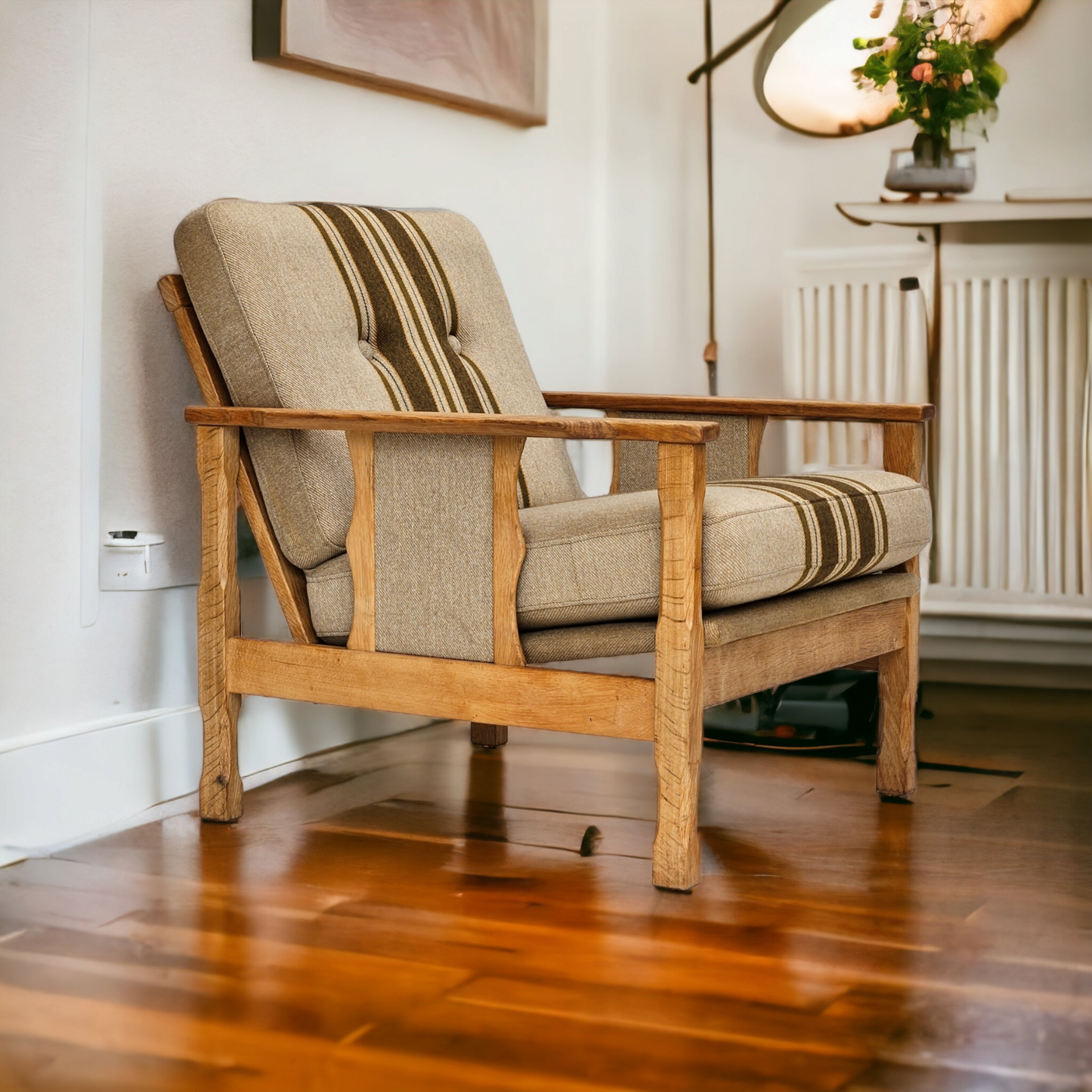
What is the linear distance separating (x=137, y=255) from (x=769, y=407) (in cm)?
91

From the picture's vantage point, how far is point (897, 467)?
2006 millimetres

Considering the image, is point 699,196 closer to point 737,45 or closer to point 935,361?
point 737,45

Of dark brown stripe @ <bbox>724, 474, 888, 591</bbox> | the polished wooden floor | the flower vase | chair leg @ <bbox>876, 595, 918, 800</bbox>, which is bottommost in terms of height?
the polished wooden floor

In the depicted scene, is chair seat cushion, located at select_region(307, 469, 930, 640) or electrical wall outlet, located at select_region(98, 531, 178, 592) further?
electrical wall outlet, located at select_region(98, 531, 178, 592)

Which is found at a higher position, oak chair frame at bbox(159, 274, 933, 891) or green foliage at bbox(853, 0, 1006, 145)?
green foliage at bbox(853, 0, 1006, 145)

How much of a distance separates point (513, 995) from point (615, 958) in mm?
132

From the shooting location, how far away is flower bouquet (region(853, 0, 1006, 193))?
2.67 m

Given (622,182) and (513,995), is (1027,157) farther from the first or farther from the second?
(513,995)

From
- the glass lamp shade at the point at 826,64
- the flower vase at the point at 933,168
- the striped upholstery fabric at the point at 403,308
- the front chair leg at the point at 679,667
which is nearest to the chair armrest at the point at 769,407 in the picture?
the striped upholstery fabric at the point at 403,308

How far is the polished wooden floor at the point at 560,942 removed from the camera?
114 cm

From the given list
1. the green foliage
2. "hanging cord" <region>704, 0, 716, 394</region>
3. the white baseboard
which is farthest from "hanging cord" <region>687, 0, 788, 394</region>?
the white baseboard

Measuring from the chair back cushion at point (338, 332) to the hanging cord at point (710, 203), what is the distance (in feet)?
3.36

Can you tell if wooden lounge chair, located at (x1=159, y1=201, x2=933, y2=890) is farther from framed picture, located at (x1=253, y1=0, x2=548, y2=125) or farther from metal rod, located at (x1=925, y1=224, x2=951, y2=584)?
metal rod, located at (x1=925, y1=224, x2=951, y2=584)

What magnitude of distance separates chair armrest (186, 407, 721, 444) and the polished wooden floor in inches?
20.0
